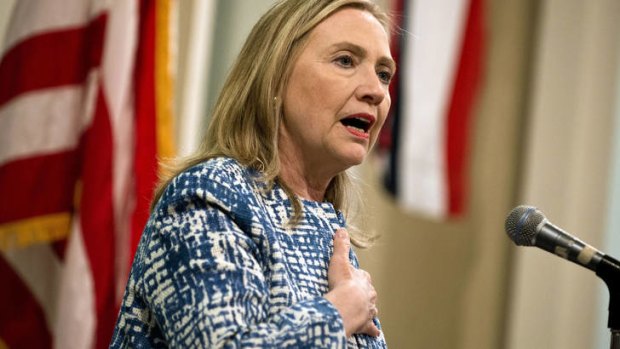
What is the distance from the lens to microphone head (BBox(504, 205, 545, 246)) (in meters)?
1.57

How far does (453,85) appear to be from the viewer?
402cm

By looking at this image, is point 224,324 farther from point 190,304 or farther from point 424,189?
point 424,189

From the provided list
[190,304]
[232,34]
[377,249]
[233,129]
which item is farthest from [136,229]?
[377,249]

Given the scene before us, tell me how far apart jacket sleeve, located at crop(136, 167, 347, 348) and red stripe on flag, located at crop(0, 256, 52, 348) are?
1088mm

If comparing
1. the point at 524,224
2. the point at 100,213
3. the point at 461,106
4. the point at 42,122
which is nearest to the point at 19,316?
the point at 100,213

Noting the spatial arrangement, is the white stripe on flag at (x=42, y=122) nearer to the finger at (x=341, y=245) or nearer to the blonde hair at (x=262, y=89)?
the blonde hair at (x=262, y=89)

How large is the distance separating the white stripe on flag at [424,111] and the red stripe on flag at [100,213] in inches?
69.2

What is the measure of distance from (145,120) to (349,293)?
1.33 meters

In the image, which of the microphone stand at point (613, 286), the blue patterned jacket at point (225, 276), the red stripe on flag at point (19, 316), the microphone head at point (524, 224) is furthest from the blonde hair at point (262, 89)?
the red stripe on flag at point (19, 316)

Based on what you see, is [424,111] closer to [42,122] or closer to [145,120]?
[145,120]

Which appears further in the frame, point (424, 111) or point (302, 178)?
point (424, 111)

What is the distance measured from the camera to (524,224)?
158cm

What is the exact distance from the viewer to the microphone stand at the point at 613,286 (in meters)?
1.49

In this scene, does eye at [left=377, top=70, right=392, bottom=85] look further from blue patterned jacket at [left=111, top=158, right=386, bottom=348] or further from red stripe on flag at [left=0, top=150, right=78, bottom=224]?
red stripe on flag at [left=0, top=150, right=78, bottom=224]
